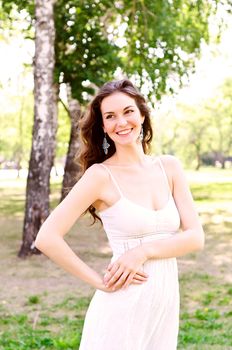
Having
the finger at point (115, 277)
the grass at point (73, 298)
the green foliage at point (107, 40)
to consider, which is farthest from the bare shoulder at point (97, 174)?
the green foliage at point (107, 40)

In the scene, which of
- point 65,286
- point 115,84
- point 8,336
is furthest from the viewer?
point 65,286

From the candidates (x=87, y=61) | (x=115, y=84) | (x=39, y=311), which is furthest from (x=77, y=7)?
(x=115, y=84)

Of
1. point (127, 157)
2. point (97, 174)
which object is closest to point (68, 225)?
point (97, 174)

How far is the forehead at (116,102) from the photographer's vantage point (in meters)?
2.67

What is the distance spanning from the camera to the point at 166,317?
8.46 feet

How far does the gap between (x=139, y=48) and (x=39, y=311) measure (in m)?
9.60

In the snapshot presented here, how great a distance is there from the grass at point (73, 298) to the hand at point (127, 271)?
3.56m

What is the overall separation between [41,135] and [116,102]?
9.01m

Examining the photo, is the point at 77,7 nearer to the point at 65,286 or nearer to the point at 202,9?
the point at 202,9

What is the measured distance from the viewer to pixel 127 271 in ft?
8.19

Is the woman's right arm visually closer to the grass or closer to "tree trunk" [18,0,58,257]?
the grass

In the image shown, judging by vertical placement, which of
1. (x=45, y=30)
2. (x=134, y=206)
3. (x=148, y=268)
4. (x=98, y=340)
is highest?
(x=45, y=30)

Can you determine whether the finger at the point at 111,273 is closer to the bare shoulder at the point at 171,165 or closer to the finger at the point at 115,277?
the finger at the point at 115,277

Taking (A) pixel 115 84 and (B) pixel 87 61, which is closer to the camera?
(A) pixel 115 84
